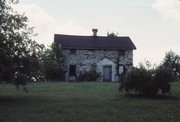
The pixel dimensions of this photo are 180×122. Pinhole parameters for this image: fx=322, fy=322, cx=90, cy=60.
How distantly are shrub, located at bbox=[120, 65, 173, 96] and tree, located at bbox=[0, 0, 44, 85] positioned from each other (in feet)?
19.2

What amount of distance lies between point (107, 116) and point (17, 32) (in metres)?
8.45

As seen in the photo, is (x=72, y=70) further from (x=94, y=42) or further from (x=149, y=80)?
(x=149, y=80)

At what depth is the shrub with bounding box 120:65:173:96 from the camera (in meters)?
19.2

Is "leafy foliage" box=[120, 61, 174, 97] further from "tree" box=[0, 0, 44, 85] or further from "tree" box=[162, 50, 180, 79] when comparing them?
"tree" box=[162, 50, 180, 79]

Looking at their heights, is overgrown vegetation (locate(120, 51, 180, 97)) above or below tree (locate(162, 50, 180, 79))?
below

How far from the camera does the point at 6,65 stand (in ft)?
55.0

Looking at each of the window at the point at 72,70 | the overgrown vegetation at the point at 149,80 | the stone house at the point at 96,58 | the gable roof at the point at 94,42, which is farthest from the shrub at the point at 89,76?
the overgrown vegetation at the point at 149,80

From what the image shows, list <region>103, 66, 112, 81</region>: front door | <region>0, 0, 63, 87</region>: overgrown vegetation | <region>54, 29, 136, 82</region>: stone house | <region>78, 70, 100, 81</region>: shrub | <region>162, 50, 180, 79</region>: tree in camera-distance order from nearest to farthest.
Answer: <region>0, 0, 63, 87</region>: overgrown vegetation < <region>78, 70, 100, 81</region>: shrub < <region>54, 29, 136, 82</region>: stone house < <region>103, 66, 112, 81</region>: front door < <region>162, 50, 180, 79</region>: tree

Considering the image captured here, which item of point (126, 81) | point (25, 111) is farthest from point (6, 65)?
point (126, 81)

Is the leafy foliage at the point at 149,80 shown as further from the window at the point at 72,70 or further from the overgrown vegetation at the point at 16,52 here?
the window at the point at 72,70

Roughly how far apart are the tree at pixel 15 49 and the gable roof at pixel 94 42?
74.1 feet

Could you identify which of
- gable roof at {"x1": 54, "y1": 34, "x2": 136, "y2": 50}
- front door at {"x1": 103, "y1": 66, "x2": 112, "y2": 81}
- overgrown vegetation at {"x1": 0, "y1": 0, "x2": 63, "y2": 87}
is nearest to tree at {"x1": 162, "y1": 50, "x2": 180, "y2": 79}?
gable roof at {"x1": 54, "y1": 34, "x2": 136, "y2": 50}

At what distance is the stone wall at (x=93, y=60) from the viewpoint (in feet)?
134

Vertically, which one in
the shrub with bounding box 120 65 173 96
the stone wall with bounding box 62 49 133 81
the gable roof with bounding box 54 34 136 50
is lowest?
the shrub with bounding box 120 65 173 96
